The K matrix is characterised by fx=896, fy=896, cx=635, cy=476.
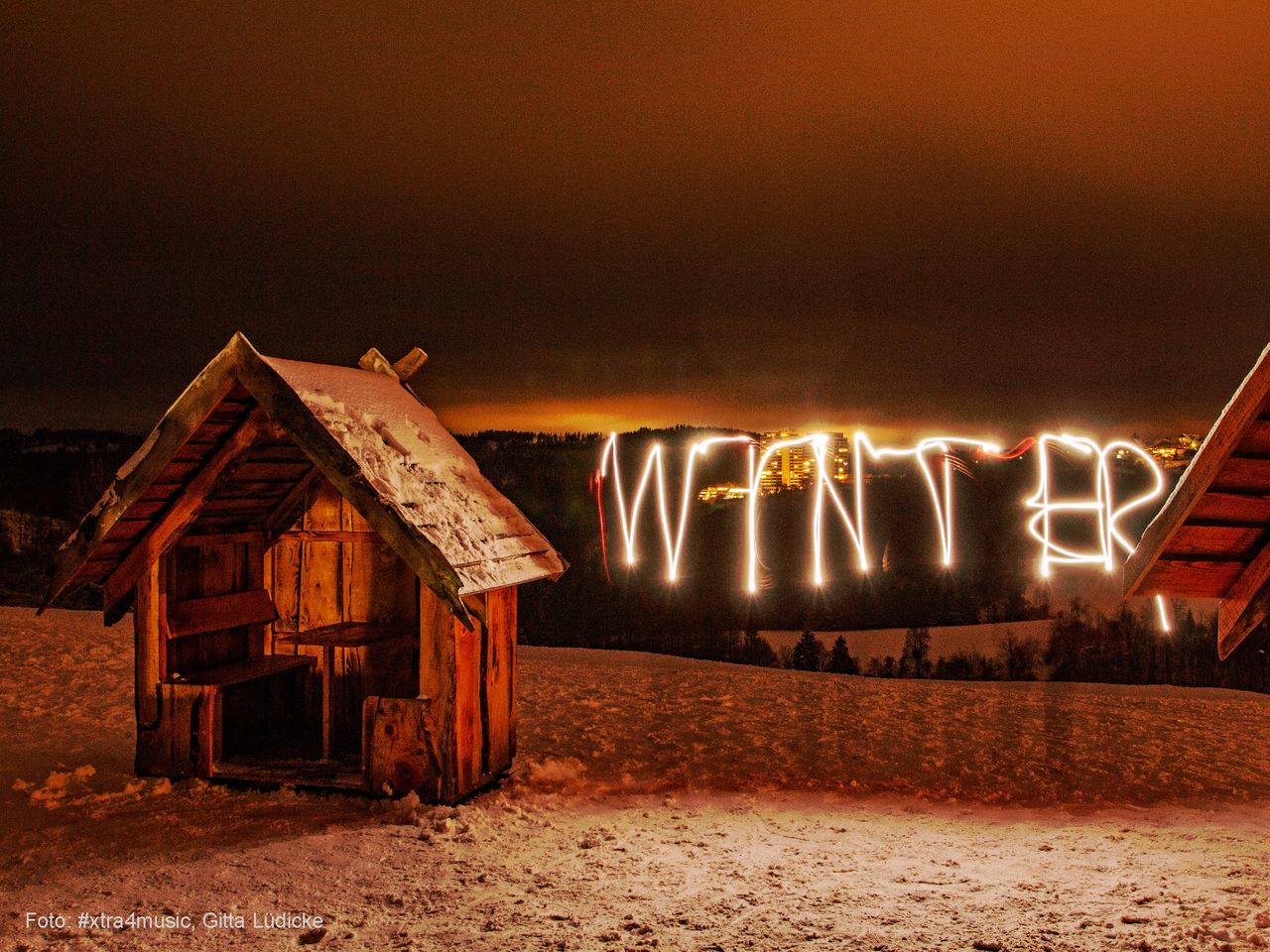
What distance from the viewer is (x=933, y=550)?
2258cm

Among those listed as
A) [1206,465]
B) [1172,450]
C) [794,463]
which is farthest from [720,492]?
[1206,465]

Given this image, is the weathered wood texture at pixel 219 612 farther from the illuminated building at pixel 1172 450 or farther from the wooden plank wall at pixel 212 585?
the illuminated building at pixel 1172 450

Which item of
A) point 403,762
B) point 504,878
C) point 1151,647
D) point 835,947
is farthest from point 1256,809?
point 1151,647

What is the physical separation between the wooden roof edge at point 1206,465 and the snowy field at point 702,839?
1.57 metres

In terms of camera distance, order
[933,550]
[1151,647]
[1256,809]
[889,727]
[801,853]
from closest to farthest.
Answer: [801,853], [1256,809], [889,727], [1151,647], [933,550]

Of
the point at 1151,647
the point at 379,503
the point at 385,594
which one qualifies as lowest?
the point at 1151,647

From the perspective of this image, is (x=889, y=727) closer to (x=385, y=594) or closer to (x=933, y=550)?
(x=385, y=594)

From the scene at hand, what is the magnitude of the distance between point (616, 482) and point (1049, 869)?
21.4 ft

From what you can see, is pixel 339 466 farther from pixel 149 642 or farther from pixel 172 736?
pixel 172 736

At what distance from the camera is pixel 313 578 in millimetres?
7219

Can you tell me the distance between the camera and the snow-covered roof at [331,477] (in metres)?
5.34

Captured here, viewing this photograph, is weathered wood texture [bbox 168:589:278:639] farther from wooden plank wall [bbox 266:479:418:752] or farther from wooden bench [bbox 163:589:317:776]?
wooden plank wall [bbox 266:479:418:752]

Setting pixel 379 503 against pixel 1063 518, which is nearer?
pixel 379 503

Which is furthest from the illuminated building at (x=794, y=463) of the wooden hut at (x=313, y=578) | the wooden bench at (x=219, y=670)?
the wooden bench at (x=219, y=670)
